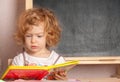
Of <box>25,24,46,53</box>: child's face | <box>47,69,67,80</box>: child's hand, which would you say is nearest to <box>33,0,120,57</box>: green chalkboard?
<box>25,24,46,53</box>: child's face

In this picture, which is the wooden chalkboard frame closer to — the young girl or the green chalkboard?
the green chalkboard

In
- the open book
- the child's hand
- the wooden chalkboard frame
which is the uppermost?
the open book

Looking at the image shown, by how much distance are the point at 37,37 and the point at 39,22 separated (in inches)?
2.8

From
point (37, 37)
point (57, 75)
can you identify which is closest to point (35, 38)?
point (37, 37)

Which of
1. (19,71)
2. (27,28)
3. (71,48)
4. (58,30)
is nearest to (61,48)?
(71,48)

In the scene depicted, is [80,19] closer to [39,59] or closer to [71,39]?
[71,39]

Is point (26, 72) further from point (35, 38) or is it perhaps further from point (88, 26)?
point (88, 26)

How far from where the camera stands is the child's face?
124 centimetres

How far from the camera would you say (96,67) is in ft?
7.20

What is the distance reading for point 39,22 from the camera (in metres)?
1.27

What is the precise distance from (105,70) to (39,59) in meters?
1.03

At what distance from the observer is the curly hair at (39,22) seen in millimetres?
1260

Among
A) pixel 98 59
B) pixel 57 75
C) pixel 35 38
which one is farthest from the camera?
pixel 98 59

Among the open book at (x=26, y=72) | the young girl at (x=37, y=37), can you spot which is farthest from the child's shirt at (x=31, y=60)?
the open book at (x=26, y=72)
